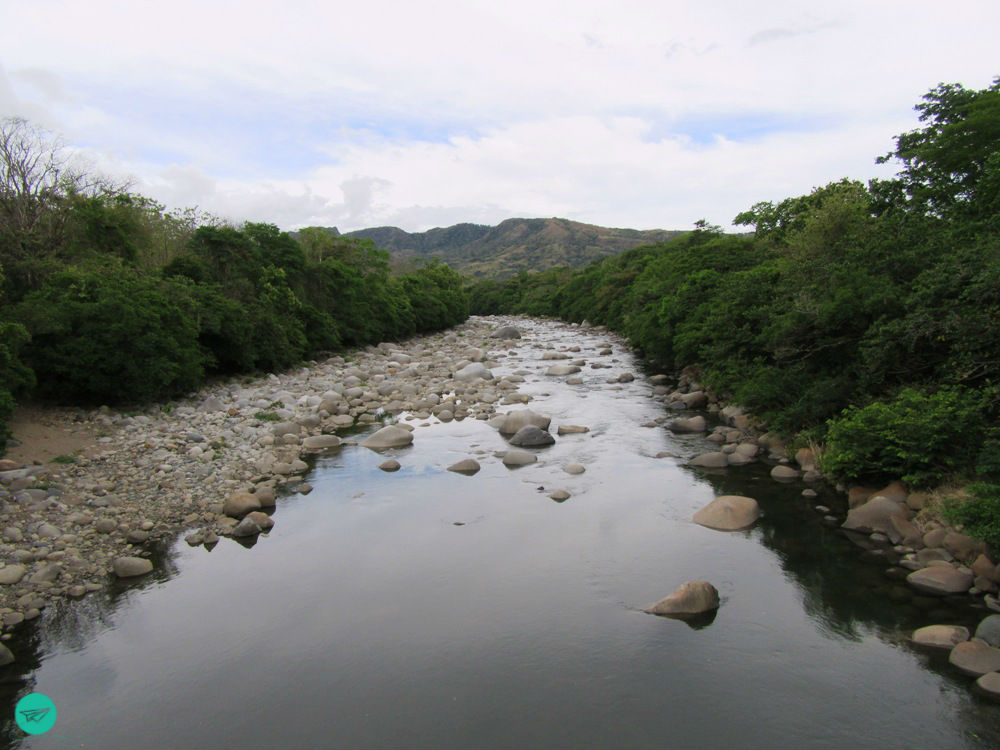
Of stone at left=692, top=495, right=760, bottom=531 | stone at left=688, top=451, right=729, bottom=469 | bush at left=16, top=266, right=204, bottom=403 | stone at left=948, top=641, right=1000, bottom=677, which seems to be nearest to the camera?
stone at left=948, top=641, right=1000, bottom=677

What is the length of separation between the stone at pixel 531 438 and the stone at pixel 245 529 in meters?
8.32

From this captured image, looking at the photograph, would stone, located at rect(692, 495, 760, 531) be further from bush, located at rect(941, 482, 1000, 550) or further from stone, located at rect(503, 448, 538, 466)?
stone, located at rect(503, 448, 538, 466)

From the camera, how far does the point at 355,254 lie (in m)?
54.3

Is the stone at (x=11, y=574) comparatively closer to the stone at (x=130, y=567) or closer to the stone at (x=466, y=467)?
the stone at (x=130, y=567)

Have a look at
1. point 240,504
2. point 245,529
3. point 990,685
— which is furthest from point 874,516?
point 240,504

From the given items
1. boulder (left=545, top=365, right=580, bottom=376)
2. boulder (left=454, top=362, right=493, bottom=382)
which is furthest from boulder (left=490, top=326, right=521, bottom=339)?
boulder (left=454, top=362, right=493, bottom=382)

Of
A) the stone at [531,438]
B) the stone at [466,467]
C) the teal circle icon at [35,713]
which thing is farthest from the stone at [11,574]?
the stone at [531,438]

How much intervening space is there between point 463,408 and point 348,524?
36.8 feet

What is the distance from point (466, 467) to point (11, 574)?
973 cm

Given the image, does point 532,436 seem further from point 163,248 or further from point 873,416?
point 163,248

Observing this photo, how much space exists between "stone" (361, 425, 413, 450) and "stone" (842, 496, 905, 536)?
1233 cm

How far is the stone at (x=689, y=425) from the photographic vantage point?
20109 millimetres

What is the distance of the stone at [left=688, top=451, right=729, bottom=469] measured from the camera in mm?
16531

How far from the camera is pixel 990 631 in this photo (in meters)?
8.26
